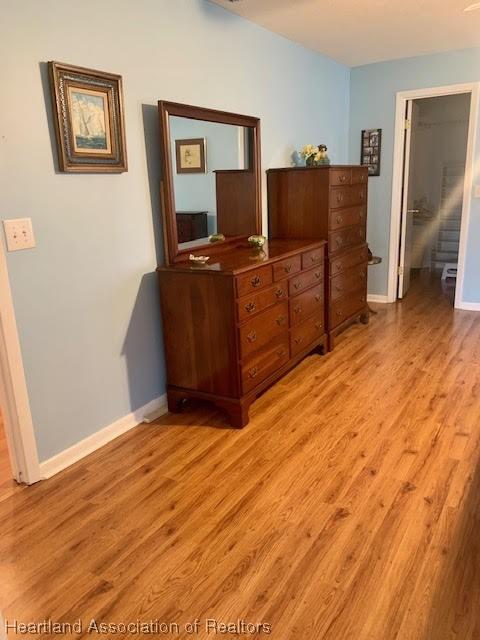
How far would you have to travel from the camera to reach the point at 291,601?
1586 millimetres

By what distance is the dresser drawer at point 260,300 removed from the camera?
261 cm

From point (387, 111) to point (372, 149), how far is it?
37cm

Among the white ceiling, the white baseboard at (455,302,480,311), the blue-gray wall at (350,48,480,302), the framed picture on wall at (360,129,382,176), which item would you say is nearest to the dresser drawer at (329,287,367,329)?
the blue-gray wall at (350,48,480,302)

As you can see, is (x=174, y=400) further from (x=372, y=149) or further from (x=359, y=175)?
(x=372, y=149)

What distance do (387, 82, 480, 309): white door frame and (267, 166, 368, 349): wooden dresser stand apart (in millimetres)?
965

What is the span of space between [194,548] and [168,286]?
1.39m

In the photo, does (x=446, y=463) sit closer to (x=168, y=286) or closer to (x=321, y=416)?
(x=321, y=416)

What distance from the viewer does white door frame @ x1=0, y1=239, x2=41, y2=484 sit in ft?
6.72

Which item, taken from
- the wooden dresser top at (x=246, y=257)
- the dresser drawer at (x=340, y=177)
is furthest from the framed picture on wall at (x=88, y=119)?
the dresser drawer at (x=340, y=177)

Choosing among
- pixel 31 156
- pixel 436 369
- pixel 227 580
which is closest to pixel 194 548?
pixel 227 580

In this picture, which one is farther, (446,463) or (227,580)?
(446,463)

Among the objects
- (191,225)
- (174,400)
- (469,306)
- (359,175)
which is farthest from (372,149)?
(174,400)

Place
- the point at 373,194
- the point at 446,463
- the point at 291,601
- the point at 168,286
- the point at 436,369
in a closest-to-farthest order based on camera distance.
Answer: the point at 291,601, the point at 446,463, the point at 168,286, the point at 436,369, the point at 373,194

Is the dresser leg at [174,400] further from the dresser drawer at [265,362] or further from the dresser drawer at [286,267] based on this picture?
the dresser drawer at [286,267]
